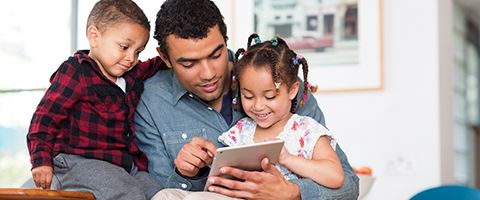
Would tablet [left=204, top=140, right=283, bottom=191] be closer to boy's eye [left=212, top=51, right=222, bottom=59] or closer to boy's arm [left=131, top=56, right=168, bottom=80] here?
boy's eye [left=212, top=51, right=222, bottom=59]

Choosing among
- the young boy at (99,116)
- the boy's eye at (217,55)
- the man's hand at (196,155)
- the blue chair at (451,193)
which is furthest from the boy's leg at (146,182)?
the blue chair at (451,193)

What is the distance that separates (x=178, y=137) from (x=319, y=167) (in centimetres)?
42

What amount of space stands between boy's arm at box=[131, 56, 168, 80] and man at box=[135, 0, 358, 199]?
0.02 meters

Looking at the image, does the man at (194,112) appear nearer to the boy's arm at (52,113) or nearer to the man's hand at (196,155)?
the man's hand at (196,155)

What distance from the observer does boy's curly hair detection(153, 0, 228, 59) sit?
6.38 feet

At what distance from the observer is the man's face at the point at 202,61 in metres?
1.94

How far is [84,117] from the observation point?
1946 mm

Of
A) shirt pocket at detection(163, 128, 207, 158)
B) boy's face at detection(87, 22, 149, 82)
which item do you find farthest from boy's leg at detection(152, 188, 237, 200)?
boy's face at detection(87, 22, 149, 82)

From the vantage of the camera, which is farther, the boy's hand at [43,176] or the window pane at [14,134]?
the window pane at [14,134]

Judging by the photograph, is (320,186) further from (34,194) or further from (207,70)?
(34,194)

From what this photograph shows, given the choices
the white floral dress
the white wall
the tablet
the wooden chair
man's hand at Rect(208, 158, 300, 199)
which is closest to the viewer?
the wooden chair

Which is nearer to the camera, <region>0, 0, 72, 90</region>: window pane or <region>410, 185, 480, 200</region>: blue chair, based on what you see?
<region>410, 185, 480, 200</region>: blue chair

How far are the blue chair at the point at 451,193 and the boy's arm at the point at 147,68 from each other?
106 cm

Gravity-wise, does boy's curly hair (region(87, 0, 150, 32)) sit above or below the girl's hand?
above
